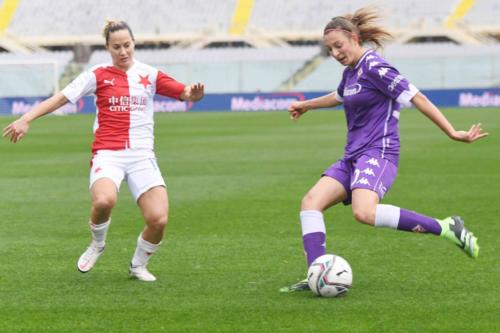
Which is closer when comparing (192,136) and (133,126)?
(133,126)

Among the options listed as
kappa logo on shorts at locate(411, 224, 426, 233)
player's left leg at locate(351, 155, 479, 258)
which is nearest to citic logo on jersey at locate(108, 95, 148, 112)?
player's left leg at locate(351, 155, 479, 258)

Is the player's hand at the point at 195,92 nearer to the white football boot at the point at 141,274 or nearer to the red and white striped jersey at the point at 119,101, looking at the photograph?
the red and white striped jersey at the point at 119,101

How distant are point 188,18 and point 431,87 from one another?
15.3 m

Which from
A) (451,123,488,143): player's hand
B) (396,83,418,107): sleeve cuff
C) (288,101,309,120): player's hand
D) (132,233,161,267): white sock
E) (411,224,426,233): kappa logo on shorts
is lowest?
(132,233,161,267): white sock

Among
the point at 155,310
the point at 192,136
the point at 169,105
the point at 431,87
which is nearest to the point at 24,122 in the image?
the point at 155,310

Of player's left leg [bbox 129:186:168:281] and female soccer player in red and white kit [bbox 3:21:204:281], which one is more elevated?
female soccer player in red and white kit [bbox 3:21:204:281]

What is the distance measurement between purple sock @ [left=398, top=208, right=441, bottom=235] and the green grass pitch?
424mm

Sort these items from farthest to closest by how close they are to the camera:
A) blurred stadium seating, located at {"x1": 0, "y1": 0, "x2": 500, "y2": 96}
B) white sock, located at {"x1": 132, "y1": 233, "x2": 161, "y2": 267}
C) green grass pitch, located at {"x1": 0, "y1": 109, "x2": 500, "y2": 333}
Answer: blurred stadium seating, located at {"x1": 0, "y1": 0, "x2": 500, "y2": 96}, white sock, located at {"x1": 132, "y1": 233, "x2": 161, "y2": 267}, green grass pitch, located at {"x1": 0, "y1": 109, "x2": 500, "y2": 333}

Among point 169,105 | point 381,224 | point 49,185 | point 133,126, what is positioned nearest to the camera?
point 381,224

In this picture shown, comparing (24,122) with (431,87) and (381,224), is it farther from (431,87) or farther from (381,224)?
(431,87)

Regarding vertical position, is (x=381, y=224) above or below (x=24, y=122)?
below

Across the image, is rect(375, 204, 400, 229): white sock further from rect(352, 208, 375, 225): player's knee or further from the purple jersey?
the purple jersey

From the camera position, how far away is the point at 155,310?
6.35 metres

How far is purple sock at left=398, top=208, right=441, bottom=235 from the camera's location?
693 cm
